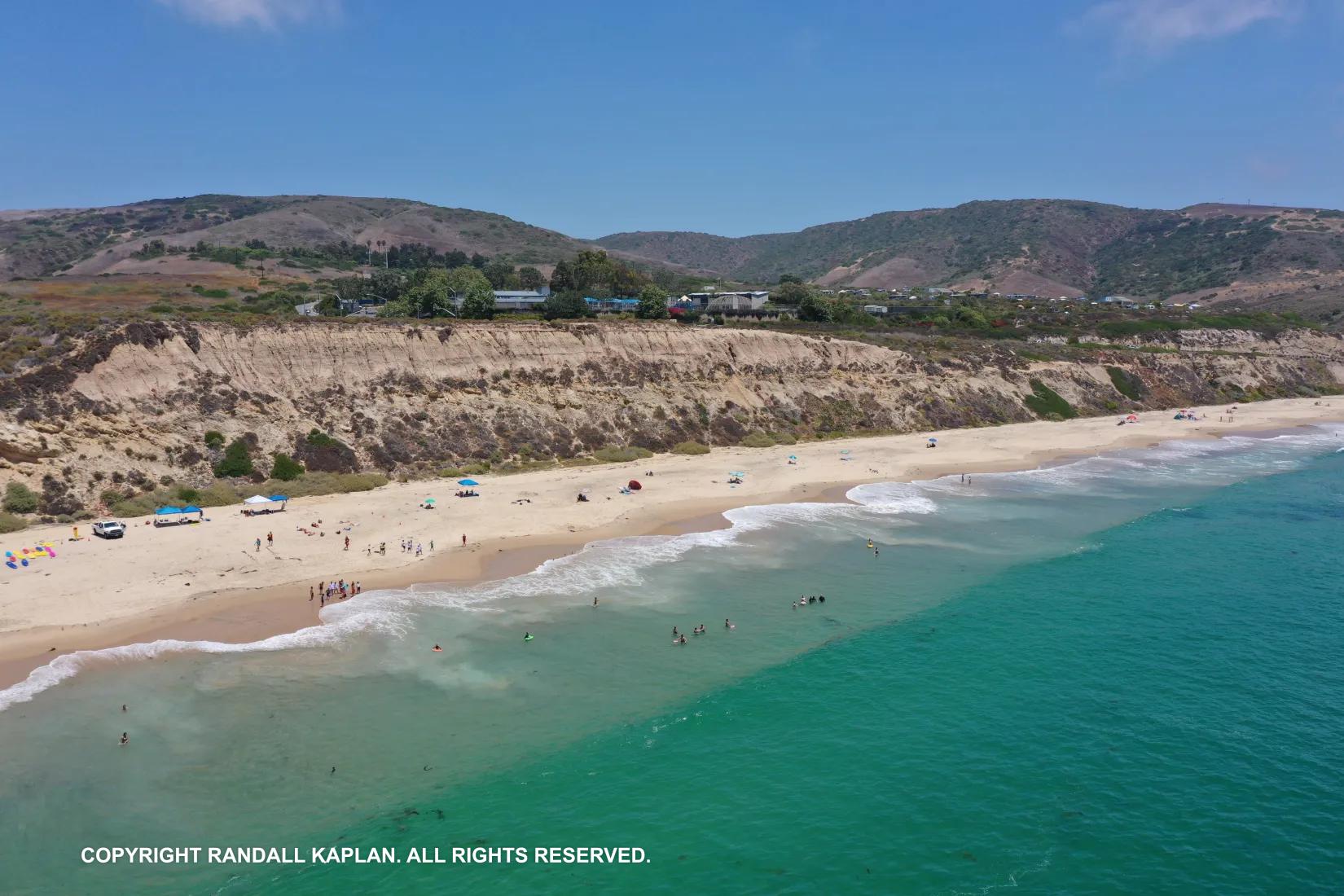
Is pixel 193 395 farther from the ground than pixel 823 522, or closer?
farther from the ground

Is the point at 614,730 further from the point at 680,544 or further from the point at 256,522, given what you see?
the point at 256,522

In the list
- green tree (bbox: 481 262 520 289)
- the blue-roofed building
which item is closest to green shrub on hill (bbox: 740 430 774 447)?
the blue-roofed building

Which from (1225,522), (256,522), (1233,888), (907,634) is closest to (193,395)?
(256,522)

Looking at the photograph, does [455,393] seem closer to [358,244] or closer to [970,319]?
[970,319]

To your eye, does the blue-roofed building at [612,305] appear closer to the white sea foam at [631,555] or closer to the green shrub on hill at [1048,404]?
the white sea foam at [631,555]

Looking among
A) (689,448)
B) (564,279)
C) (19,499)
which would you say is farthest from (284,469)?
(564,279)

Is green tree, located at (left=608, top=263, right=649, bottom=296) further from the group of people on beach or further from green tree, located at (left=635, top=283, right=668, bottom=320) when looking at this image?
the group of people on beach

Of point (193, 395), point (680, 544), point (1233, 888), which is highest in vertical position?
point (193, 395)

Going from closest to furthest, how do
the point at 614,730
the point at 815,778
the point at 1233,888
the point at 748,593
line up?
the point at 1233,888 → the point at 815,778 → the point at 614,730 → the point at 748,593
